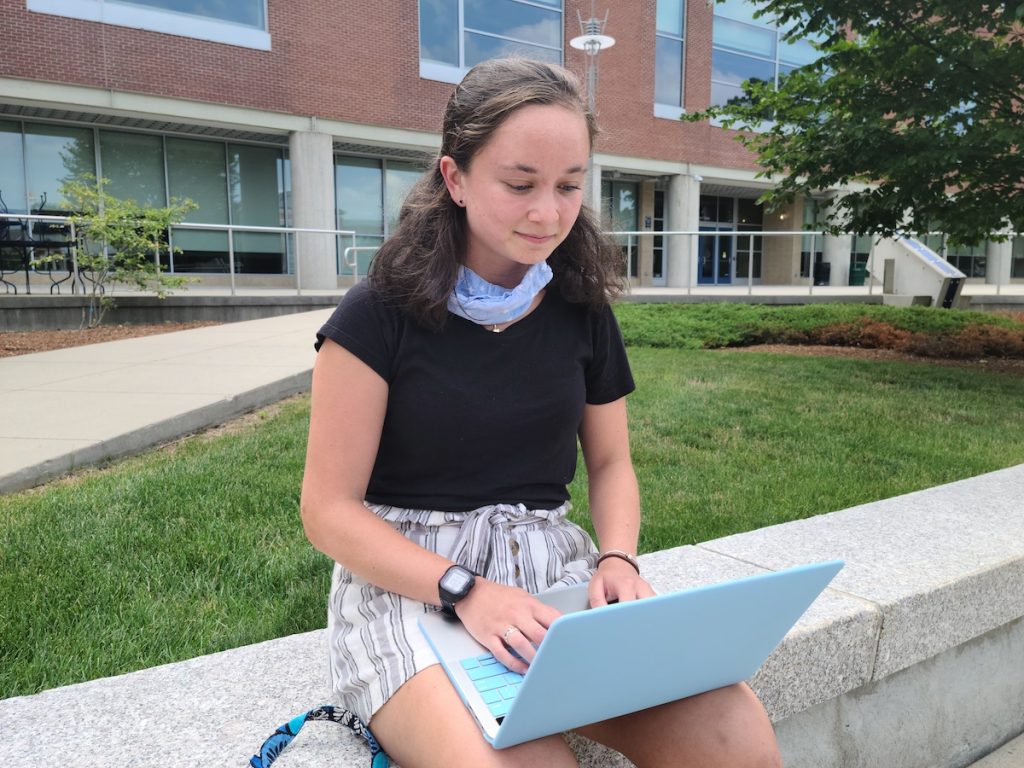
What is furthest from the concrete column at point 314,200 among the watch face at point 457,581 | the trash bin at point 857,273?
the trash bin at point 857,273

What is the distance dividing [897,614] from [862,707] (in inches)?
11.9

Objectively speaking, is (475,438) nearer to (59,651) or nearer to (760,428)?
(59,651)

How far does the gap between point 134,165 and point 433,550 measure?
17.5 metres

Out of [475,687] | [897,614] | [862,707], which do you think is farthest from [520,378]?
[862,707]

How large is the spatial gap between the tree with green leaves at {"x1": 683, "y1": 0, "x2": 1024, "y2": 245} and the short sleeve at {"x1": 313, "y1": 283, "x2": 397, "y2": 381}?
635 cm

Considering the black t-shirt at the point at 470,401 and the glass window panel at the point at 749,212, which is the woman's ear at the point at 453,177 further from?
the glass window panel at the point at 749,212

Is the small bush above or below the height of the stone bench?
above

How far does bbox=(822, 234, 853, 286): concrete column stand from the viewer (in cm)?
2595

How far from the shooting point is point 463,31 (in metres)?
18.9

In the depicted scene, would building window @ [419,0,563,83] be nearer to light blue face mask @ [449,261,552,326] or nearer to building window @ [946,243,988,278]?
building window @ [946,243,988,278]

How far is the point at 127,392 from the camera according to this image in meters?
5.73

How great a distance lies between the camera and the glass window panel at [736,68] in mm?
22984

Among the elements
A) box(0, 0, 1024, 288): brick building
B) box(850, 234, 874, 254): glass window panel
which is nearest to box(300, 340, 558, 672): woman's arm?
box(0, 0, 1024, 288): brick building

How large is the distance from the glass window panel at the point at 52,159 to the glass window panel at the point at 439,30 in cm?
738
